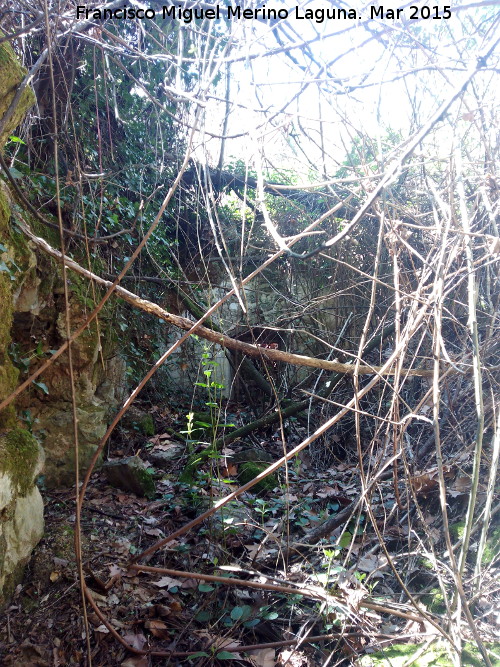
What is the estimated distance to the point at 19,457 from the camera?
269 cm

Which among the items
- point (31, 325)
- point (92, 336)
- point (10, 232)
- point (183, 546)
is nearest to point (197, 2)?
point (10, 232)

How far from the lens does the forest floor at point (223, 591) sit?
7.61 ft

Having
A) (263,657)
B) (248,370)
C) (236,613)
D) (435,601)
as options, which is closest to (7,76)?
(236,613)

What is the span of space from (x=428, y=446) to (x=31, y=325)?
9.53 ft

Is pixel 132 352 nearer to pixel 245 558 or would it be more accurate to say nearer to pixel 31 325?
pixel 31 325

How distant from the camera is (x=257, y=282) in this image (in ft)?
21.3

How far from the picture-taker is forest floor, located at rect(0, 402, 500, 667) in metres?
2.32

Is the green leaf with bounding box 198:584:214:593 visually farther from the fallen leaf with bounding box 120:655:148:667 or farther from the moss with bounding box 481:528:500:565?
the moss with bounding box 481:528:500:565

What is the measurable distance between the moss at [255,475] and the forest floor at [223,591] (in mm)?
351

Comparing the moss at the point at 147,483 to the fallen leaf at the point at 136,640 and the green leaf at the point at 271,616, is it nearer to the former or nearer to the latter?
the fallen leaf at the point at 136,640

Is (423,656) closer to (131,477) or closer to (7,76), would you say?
(131,477)

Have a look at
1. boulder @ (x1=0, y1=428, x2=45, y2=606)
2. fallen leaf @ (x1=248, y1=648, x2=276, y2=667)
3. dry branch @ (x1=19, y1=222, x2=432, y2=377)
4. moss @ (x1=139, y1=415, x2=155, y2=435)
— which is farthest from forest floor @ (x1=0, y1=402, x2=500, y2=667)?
moss @ (x1=139, y1=415, x2=155, y2=435)

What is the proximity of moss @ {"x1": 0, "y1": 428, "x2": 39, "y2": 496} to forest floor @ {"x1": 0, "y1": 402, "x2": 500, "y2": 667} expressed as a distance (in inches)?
17.7

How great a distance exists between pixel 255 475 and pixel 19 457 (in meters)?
2.03
